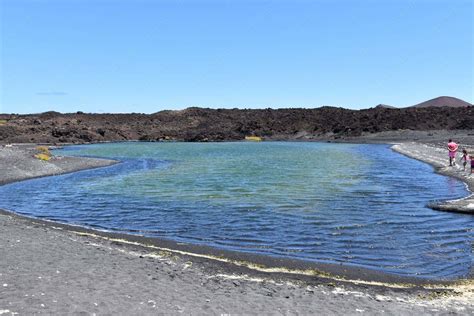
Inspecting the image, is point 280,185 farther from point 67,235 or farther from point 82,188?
point 67,235

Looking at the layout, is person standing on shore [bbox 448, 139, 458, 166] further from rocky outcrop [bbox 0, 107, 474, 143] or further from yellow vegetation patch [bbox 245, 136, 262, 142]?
yellow vegetation patch [bbox 245, 136, 262, 142]

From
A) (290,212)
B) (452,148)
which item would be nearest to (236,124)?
(452,148)

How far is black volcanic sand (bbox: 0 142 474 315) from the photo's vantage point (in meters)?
9.24

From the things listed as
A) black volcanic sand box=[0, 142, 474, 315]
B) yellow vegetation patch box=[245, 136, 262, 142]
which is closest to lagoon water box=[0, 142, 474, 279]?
black volcanic sand box=[0, 142, 474, 315]

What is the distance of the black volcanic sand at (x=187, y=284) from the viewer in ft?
30.3

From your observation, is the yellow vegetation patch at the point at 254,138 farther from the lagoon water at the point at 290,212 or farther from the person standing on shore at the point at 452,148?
the person standing on shore at the point at 452,148

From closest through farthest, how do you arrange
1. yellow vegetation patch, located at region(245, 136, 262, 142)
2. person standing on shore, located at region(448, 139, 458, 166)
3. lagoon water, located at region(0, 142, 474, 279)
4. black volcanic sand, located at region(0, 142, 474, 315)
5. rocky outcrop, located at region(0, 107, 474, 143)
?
1. black volcanic sand, located at region(0, 142, 474, 315)
2. lagoon water, located at region(0, 142, 474, 279)
3. person standing on shore, located at region(448, 139, 458, 166)
4. rocky outcrop, located at region(0, 107, 474, 143)
5. yellow vegetation patch, located at region(245, 136, 262, 142)

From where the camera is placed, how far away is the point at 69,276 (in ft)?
36.2

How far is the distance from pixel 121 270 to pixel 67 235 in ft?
17.3

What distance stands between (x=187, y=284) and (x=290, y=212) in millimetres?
10981

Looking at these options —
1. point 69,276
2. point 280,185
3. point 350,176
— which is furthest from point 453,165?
point 69,276

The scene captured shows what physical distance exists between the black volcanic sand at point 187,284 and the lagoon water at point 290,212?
1.41 meters

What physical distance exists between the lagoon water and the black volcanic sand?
1406 mm

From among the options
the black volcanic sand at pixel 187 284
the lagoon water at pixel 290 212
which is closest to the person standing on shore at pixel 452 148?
the lagoon water at pixel 290 212
